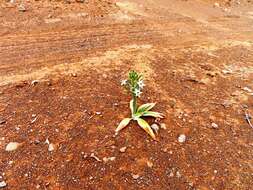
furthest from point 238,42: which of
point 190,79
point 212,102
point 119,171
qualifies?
point 119,171

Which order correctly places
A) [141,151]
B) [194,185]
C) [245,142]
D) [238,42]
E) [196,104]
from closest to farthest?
[194,185]
[141,151]
[245,142]
[196,104]
[238,42]

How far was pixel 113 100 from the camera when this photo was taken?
4.09 m

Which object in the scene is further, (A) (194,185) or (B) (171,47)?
(B) (171,47)

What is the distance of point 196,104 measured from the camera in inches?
167

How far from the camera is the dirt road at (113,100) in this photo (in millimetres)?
3230

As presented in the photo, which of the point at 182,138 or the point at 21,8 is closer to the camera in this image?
the point at 182,138

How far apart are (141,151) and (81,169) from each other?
0.65m

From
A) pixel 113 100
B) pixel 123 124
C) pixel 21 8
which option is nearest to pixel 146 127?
pixel 123 124

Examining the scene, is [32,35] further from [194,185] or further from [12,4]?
[194,185]

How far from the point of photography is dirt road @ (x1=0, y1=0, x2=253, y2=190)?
3.23 metres

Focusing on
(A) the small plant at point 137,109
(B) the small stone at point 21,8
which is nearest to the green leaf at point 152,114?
(A) the small plant at point 137,109

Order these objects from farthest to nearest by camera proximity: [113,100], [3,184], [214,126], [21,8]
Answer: [21,8] < [113,100] < [214,126] < [3,184]

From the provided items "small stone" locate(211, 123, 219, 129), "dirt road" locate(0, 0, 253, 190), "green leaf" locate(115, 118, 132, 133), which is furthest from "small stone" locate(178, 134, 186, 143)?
"green leaf" locate(115, 118, 132, 133)

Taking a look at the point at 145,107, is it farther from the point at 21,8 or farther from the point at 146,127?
→ the point at 21,8
